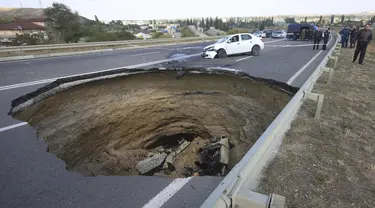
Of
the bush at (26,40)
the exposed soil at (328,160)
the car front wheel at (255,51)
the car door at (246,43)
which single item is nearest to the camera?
the exposed soil at (328,160)

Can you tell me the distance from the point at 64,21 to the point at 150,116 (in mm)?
30783

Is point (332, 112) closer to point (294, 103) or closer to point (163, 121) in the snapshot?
point (294, 103)

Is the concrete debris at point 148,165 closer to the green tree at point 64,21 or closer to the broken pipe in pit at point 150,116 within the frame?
the broken pipe in pit at point 150,116

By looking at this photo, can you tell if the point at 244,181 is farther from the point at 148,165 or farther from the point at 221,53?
the point at 221,53

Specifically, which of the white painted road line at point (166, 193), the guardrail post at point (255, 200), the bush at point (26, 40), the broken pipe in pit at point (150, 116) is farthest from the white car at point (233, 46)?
the bush at point (26, 40)

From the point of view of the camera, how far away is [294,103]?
3.60m

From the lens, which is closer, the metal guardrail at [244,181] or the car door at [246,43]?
the metal guardrail at [244,181]

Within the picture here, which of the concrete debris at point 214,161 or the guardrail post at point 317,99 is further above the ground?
the guardrail post at point 317,99

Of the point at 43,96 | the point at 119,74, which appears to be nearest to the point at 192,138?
the point at 119,74

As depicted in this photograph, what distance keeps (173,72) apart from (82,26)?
106ft

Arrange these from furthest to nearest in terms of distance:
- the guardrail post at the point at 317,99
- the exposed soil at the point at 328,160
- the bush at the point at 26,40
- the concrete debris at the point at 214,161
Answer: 1. the bush at the point at 26,40
2. the concrete debris at the point at 214,161
3. the guardrail post at the point at 317,99
4. the exposed soil at the point at 328,160

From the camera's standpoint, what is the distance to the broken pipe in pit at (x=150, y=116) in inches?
225

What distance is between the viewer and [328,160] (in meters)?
2.96

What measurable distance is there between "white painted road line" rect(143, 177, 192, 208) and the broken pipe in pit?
2618 millimetres
